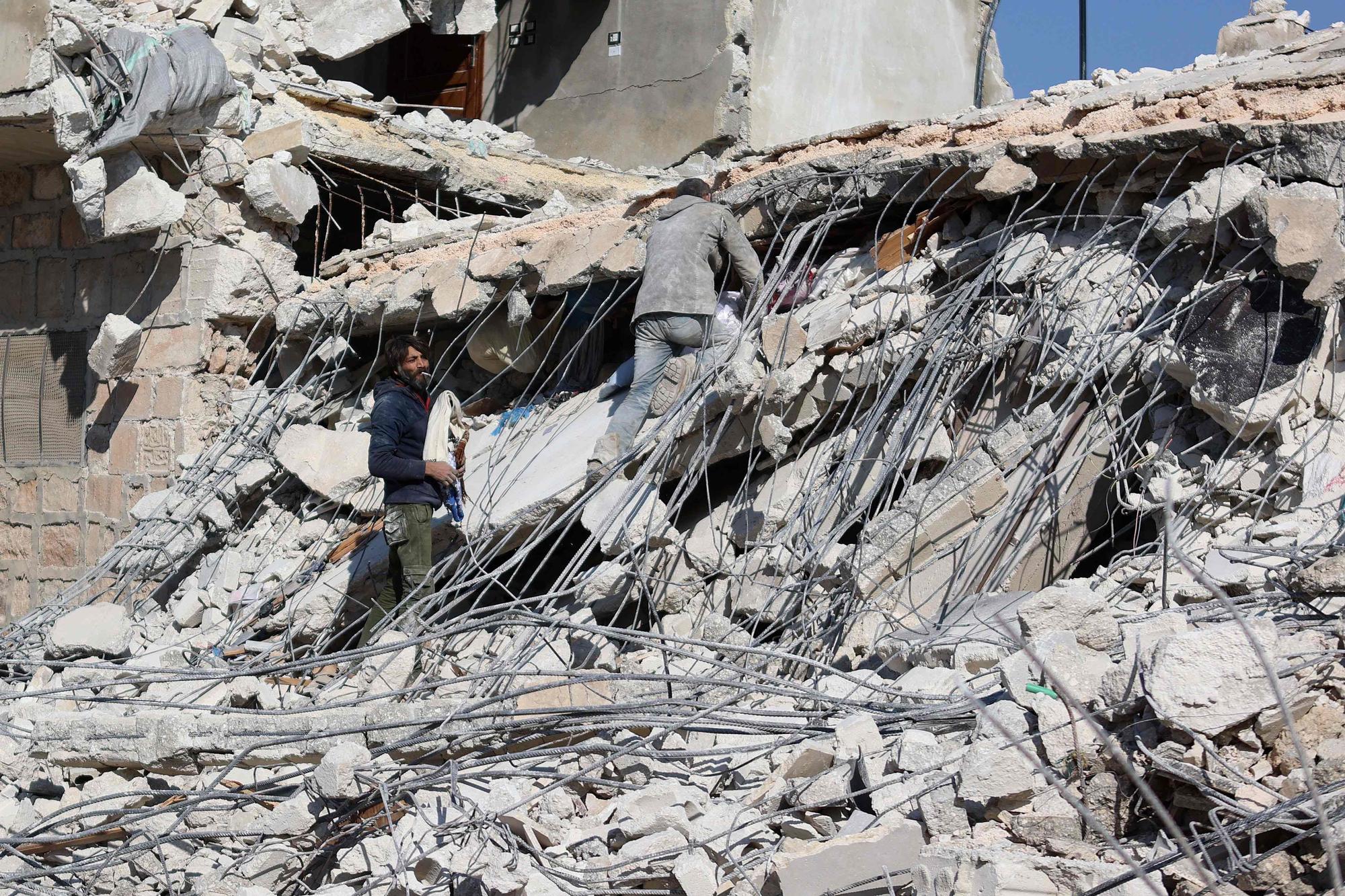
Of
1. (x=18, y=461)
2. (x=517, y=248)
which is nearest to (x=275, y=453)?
(x=517, y=248)

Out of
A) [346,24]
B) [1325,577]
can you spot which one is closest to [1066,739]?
[1325,577]

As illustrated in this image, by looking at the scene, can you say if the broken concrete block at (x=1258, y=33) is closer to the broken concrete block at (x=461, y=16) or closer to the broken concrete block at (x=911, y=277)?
the broken concrete block at (x=911, y=277)

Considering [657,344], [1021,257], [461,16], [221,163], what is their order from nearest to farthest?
[1021,257] → [657,344] → [221,163] → [461,16]

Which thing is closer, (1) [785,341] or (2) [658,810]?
(2) [658,810]

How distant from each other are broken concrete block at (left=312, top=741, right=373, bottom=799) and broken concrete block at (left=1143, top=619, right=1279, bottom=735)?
206cm

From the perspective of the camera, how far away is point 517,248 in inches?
275

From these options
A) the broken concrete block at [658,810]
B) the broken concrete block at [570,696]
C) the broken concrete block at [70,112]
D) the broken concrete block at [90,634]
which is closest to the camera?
the broken concrete block at [658,810]

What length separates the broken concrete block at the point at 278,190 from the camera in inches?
299

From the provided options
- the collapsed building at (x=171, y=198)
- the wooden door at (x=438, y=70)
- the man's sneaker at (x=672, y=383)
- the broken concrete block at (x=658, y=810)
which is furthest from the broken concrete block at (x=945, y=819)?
the wooden door at (x=438, y=70)

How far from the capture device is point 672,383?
5617mm

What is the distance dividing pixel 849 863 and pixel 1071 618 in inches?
38.6

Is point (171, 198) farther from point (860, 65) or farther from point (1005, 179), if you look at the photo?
point (860, 65)

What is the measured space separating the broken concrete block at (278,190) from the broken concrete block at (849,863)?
19.6 ft

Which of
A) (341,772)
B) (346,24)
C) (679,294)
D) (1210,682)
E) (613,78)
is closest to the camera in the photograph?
(1210,682)
